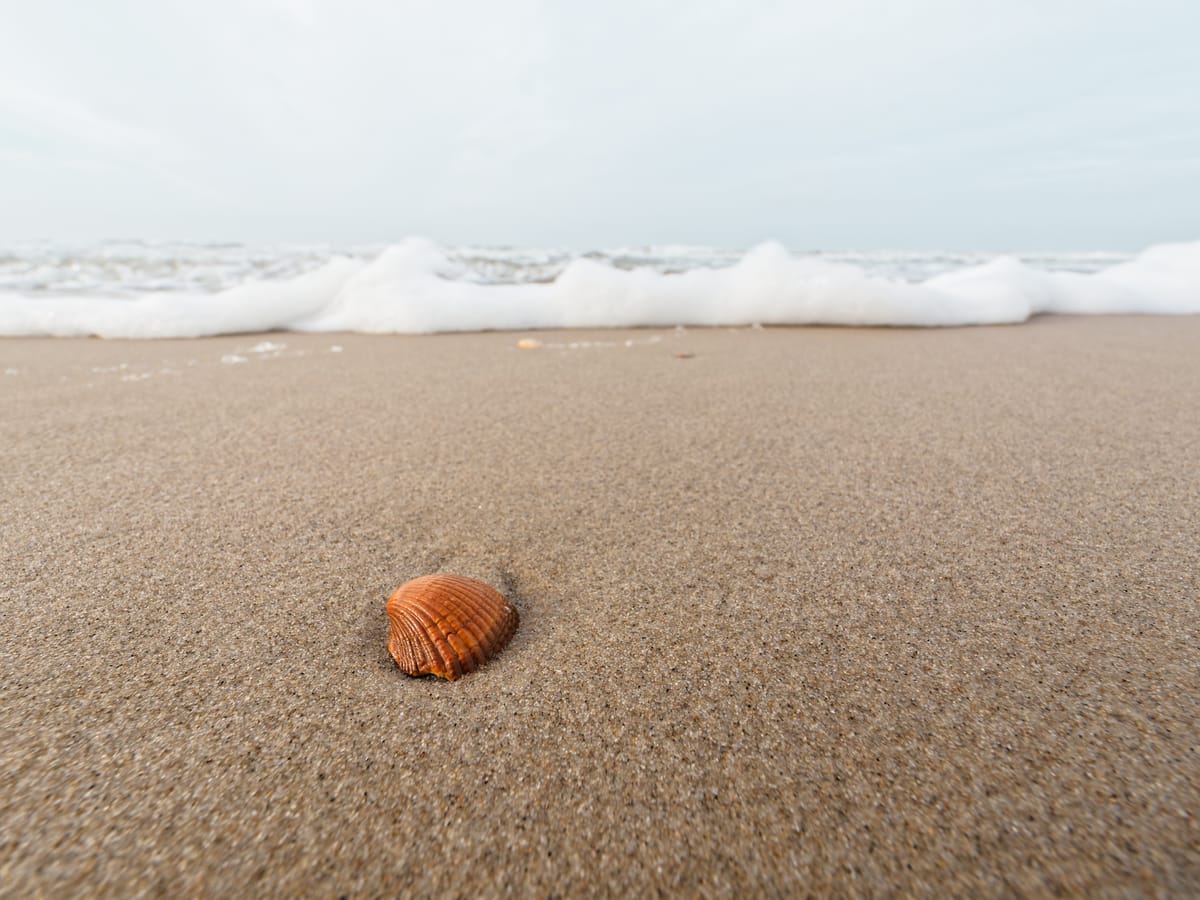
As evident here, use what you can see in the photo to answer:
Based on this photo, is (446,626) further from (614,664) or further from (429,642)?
(614,664)

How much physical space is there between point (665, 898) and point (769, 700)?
0.31m

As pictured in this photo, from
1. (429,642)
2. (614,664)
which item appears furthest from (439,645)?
(614,664)

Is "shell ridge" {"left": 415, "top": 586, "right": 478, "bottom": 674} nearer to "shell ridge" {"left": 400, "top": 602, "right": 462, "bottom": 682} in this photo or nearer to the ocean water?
"shell ridge" {"left": 400, "top": 602, "right": 462, "bottom": 682}

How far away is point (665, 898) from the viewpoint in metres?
0.56

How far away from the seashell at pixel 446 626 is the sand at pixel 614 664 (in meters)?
0.03

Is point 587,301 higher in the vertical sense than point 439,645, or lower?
higher

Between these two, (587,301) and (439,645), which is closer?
(439,645)

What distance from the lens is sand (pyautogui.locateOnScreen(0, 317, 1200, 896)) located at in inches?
23.8

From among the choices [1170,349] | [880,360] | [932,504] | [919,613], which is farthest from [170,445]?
[1170,349]

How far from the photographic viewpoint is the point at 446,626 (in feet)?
2.95

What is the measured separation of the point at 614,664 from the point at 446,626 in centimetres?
28

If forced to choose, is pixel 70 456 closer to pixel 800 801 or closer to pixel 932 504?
pixel 800 801

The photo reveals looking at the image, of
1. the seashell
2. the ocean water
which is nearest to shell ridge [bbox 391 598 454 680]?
the seashell

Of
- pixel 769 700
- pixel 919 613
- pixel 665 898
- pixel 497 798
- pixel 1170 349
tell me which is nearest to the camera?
pixel 665 898
